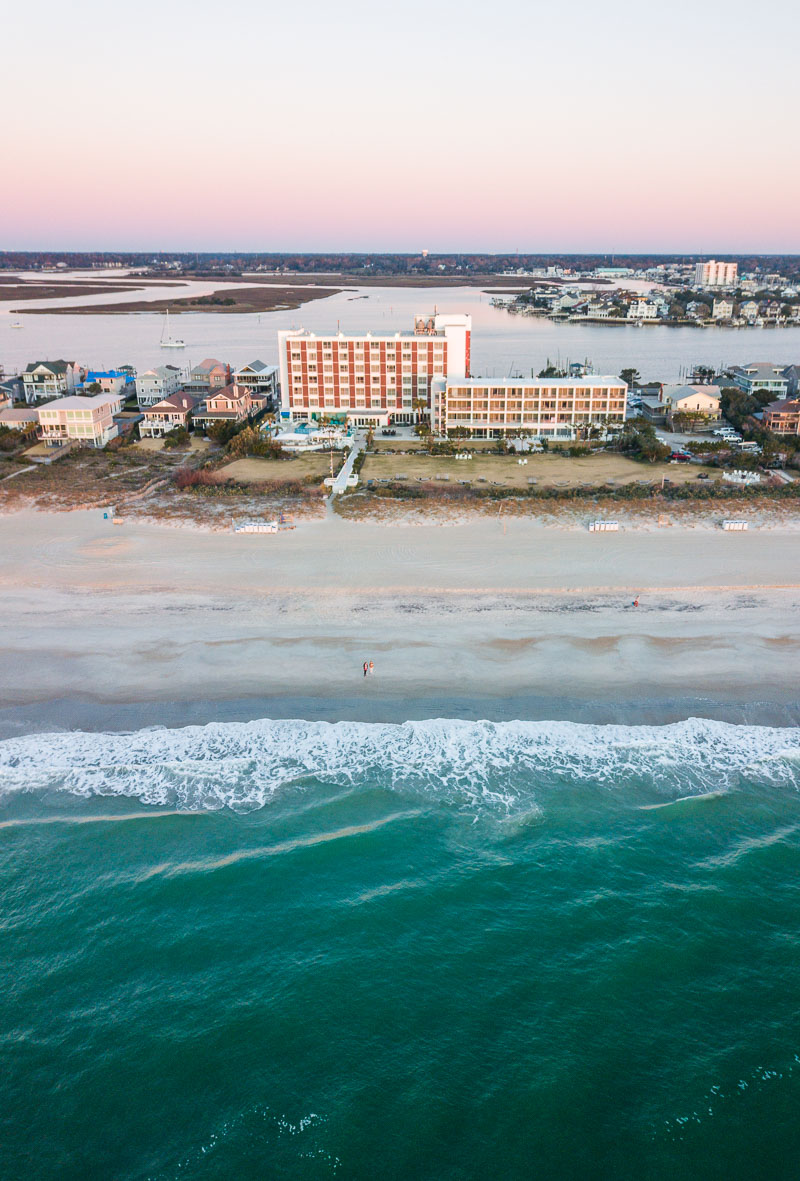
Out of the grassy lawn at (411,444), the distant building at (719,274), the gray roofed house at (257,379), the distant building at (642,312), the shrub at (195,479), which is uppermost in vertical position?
the distant building at (719,274)

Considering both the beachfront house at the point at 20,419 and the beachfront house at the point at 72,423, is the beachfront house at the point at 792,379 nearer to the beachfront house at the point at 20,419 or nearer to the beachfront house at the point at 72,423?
the beachfront house at the point at 72,423

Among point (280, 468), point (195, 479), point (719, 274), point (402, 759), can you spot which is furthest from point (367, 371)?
point (719, 274)

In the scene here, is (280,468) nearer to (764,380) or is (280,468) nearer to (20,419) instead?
(20,419)

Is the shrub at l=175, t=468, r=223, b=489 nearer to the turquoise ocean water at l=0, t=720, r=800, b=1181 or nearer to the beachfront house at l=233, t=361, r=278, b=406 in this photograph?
the beachfront house at l=233, t=361, r=278, b=406

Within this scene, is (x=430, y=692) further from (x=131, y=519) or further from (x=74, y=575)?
(x=131, y=519)

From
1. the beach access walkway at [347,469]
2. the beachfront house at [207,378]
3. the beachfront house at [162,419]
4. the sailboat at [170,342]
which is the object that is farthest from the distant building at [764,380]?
the sailboat at [170,342]
